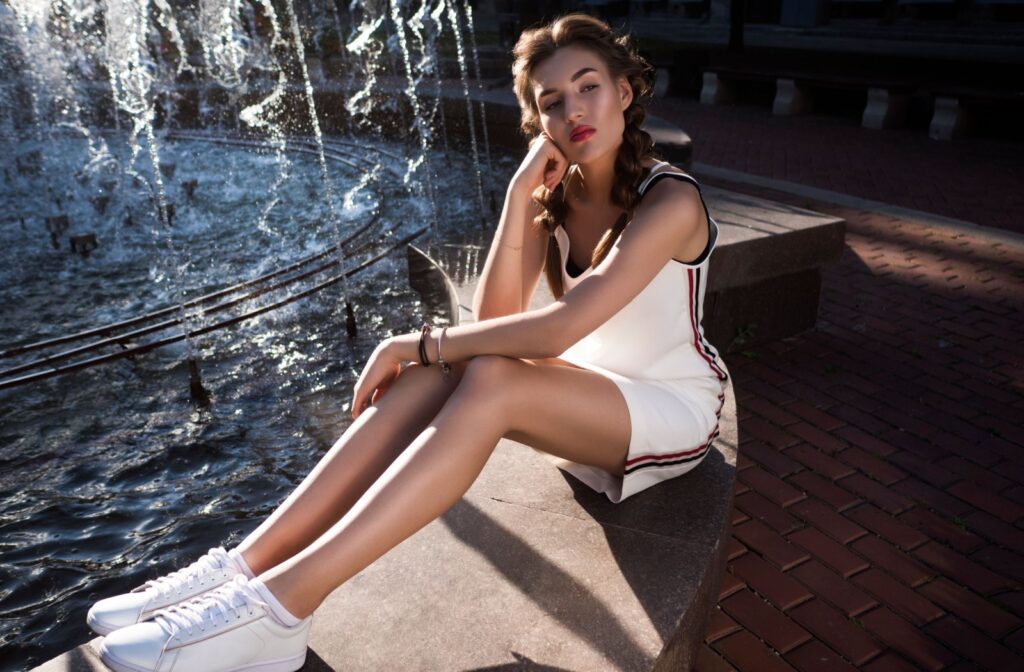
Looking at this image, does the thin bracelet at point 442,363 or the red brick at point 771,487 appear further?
the red brick at point 771,487

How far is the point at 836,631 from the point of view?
7.85 feet

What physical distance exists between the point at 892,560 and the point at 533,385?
4.71 ft

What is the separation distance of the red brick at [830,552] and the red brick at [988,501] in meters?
0.62

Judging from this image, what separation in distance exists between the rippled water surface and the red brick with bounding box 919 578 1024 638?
2.30 meters

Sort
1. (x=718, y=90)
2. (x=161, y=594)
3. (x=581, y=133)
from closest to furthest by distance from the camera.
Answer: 1. (x=161, y=594)
2. (x=581, y=133)
3. (x=718, y=90)

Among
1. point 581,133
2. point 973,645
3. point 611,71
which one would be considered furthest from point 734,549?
point 611,71

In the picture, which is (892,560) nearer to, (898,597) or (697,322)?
(898,597)

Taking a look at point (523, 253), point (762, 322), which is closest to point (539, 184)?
point (523, 253)

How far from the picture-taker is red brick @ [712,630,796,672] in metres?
2.27

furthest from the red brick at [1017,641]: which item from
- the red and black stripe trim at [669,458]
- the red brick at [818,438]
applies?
the red brick at [818,438]

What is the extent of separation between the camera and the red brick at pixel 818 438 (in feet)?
11.2

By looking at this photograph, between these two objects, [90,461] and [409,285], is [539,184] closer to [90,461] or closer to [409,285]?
[90,461]

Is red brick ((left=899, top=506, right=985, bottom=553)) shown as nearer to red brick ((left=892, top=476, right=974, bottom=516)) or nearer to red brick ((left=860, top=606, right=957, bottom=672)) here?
red brick ((left=892, top=476, right=974, bottom=516))

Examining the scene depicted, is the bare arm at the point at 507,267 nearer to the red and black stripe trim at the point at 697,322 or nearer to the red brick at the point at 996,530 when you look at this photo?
the red and black stripe trim at the point at 697,322
